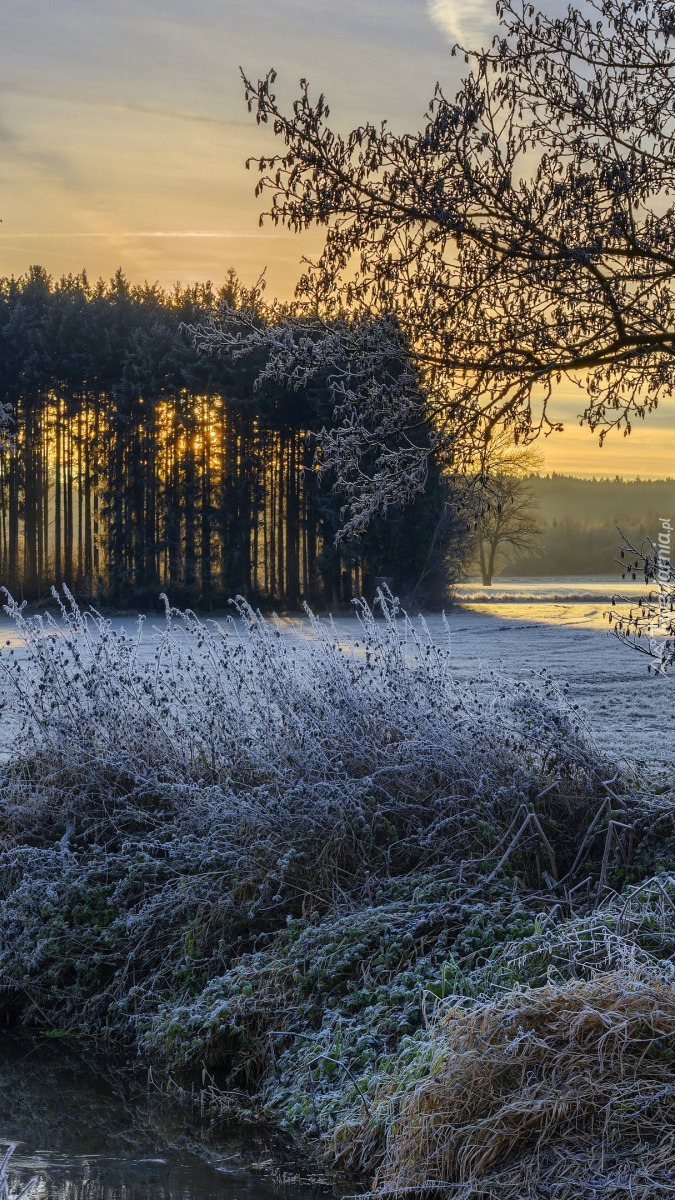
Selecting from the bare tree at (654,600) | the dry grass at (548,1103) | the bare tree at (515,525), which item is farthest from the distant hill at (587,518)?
the dry grass at (548,1103)

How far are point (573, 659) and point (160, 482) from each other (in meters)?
16.3

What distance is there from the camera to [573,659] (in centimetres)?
1856

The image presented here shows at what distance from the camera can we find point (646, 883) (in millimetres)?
5172

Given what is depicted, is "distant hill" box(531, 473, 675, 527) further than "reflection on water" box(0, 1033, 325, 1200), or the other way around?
"distant hill" box(531, 473, 675, 527)

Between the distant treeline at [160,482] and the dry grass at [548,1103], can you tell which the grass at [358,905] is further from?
the distant treeline at [160,482]

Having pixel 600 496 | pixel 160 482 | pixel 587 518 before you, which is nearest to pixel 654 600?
pixel 160 482

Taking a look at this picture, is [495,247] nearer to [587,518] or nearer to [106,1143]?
[106,1143]

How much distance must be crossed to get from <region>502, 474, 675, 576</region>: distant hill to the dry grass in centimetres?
5798

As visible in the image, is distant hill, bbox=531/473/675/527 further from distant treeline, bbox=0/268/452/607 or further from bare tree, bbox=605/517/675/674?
bare tree, bbox=605/517/675/674

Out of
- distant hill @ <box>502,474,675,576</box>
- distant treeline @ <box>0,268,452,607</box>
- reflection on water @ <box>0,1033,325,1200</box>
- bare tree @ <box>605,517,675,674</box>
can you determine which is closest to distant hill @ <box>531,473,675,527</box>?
distant hill @ <box>502,474,675,576</box>

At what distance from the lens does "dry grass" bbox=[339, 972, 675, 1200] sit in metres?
3.75

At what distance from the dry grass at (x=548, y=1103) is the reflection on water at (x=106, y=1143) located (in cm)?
61

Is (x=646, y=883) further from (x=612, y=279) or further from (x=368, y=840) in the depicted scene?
(x=612, y=279)

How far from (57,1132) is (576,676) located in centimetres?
1189
